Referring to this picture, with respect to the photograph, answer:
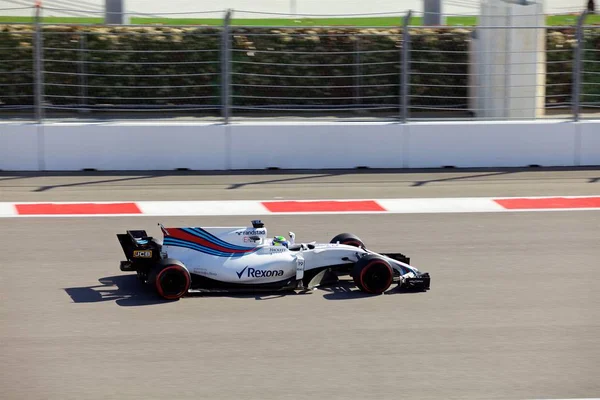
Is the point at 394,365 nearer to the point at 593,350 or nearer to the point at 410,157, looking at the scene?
the point at 593,350

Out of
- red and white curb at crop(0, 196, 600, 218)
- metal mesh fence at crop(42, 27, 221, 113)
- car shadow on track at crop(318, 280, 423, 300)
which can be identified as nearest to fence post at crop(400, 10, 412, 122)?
red and white curb at crop(0, 196, 600, 218)

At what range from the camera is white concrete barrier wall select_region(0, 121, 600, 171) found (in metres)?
13.4

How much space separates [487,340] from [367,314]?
38.0 inches

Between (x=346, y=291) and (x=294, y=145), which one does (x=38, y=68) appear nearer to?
(x=294, y=145)

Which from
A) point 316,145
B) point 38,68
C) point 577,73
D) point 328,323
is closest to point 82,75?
point 38,68

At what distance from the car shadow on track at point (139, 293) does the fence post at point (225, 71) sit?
18.3 feet

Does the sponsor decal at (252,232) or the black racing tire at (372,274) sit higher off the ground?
the sponsor decal at (252,232)

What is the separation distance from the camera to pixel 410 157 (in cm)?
1395

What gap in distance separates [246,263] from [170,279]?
2.02 feet

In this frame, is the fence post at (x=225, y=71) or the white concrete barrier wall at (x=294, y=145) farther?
the white concrete barrier wall at (x=294, y=145)

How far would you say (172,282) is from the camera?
301 inches

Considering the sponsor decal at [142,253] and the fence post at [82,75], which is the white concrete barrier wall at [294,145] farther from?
the sponsor decal at [142,253]

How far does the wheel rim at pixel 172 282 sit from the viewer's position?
7602 millimetres

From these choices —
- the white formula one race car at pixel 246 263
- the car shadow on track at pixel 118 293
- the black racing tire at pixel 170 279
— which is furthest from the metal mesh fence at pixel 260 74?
the black racing tire at pixel 170 279
